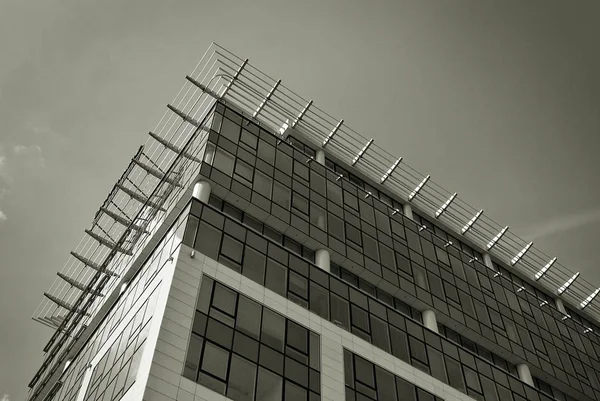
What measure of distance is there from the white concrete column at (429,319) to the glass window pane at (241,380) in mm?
16657

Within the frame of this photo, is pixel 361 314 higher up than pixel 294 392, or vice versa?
pixel 361 314

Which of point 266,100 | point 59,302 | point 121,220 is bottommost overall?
point 59,302

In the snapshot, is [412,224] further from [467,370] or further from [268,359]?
[268,359]

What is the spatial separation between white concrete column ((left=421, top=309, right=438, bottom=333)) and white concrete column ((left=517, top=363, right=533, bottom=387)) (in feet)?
24.3

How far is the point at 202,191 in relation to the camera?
34.2 m

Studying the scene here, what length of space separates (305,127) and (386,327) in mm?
18858


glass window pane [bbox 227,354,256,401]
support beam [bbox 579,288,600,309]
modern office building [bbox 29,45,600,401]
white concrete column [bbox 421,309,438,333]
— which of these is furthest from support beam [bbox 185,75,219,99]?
support beam [bbox 579,288,600,309]

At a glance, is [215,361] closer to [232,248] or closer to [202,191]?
[232,248]

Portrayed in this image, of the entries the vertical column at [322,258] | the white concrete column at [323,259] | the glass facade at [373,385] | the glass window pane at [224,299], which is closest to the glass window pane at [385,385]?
the glass facade at [373,385]

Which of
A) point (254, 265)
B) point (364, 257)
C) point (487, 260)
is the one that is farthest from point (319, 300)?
point (487, 260)

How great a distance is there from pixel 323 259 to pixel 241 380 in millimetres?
12805

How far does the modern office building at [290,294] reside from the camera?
2694cm

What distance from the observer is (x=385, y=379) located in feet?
104

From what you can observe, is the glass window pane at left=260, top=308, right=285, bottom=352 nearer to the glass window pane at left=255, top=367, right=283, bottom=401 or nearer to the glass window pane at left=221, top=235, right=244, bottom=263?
the glass window pane at left=255, top=367, right=283, bottom=401
